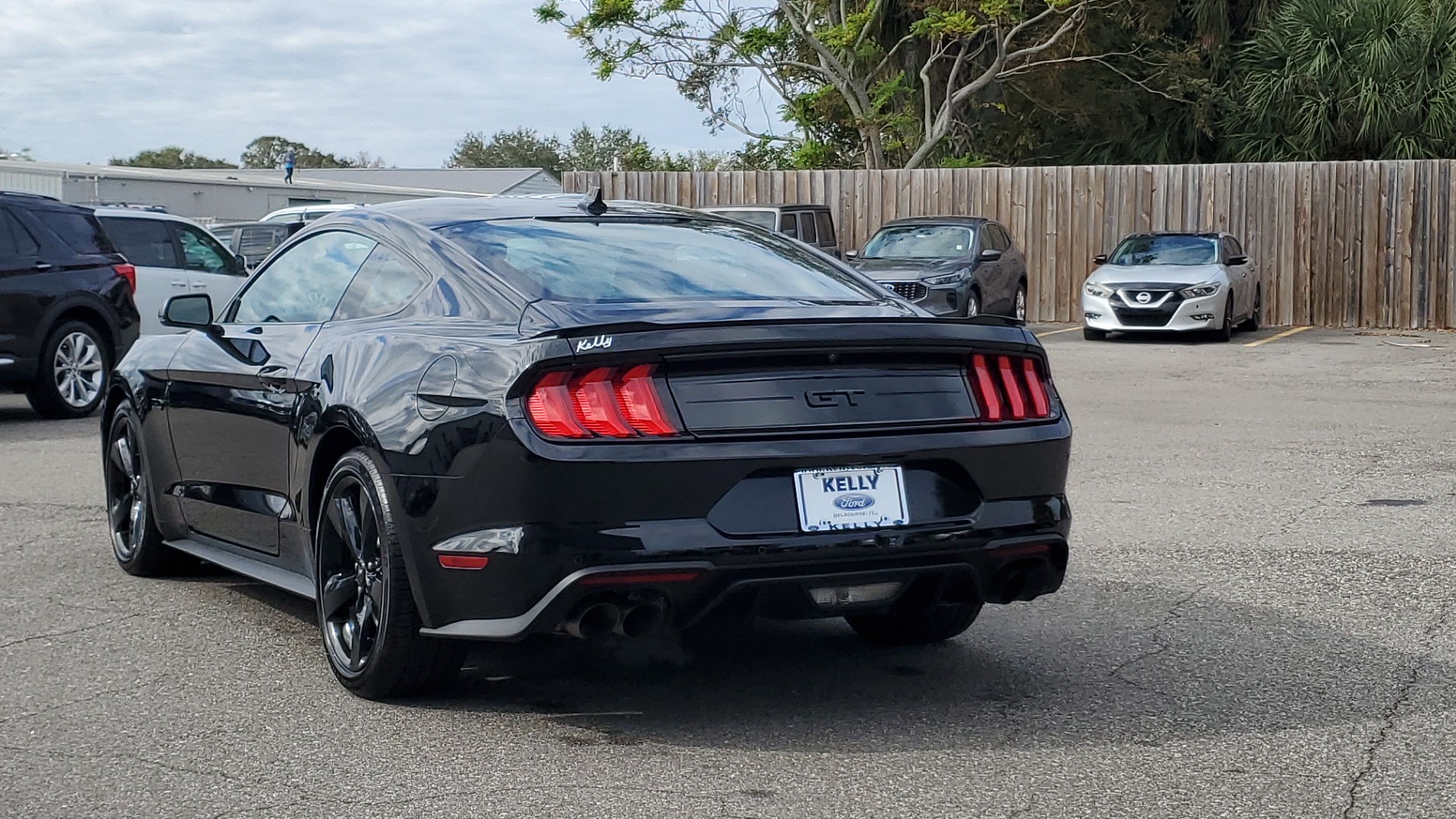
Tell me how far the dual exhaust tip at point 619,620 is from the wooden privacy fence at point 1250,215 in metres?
23.1

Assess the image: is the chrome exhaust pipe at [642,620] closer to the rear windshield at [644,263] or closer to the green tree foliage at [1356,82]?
the rear windshield at [644,263]

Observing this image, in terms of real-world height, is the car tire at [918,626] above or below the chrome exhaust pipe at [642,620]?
below

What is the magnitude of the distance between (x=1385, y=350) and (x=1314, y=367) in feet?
10.6

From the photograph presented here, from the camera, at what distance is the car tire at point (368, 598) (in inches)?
195

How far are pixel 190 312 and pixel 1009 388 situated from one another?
10.5ft

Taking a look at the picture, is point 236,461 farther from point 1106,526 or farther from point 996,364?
point 1106,526

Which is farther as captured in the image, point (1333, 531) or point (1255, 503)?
point (1255, 503)

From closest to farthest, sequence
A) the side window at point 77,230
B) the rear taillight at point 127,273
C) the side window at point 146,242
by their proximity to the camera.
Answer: the side window at point 77,230 → the rear taillight at point 127,273 → the side window at point 146,242

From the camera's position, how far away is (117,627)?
248 inches

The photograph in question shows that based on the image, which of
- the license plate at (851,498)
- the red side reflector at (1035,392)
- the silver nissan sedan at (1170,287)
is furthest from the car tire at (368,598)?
the silver nissan sedan at (1170,287)

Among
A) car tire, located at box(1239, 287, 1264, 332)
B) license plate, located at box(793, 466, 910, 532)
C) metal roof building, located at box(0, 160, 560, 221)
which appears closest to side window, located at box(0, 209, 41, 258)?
license plate, located at box(793, 466, 910, 532)

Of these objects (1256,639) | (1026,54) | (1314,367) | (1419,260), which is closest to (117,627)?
(1256,639)

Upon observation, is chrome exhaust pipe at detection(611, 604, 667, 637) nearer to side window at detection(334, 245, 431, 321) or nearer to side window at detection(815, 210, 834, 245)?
side window at detection(334, 245, 431, 321)

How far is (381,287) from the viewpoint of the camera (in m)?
5.68
